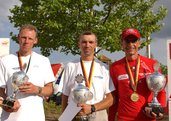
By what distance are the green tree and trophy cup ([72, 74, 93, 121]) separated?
1321cm

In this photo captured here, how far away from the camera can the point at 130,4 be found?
19938 millimetres

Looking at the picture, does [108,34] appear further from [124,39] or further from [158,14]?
[124,39]

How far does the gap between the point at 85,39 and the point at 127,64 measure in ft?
2.22

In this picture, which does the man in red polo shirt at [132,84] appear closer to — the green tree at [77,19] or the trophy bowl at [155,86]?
the trophy bowl at [155,86]

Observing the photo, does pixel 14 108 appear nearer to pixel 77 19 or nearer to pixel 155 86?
pixel 155 86

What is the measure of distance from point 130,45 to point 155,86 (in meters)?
0.65

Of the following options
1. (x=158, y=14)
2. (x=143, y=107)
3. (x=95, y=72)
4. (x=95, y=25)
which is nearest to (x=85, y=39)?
(x=95, y=72)

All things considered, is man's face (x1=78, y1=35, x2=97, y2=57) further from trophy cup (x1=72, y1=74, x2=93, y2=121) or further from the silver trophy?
the silver trophy

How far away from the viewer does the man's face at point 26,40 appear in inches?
193

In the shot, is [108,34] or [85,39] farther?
[108,34]

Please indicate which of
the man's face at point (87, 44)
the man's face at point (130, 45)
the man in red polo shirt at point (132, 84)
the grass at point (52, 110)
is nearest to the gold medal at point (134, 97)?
the man in red polo shirt at point (132, 84)

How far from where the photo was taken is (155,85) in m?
4.96

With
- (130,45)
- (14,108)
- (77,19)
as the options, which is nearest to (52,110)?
(77,19)

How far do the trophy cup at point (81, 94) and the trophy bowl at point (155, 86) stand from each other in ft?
2.56
